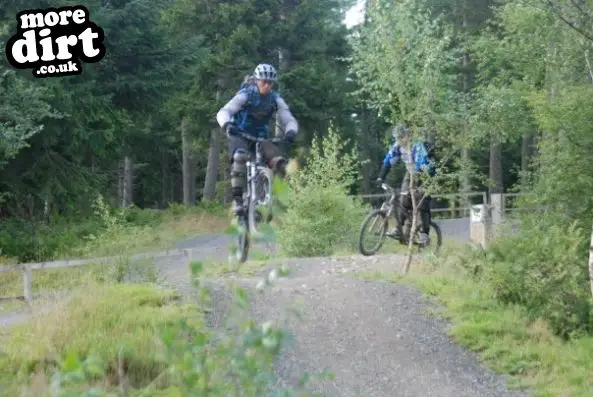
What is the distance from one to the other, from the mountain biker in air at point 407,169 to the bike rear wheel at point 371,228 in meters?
0.12

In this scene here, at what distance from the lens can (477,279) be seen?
11.7 m

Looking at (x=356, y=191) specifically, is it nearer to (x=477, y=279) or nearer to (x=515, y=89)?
(x=515, y=89)

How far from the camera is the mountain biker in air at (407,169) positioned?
1246cm

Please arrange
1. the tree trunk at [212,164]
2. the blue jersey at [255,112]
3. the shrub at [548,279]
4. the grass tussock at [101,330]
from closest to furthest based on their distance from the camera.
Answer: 1. the grass tussock at [101,330]
2. the blue jersey at [255,112]
3. the shrub at [548,279]
4. the tree trunk at [212,164]

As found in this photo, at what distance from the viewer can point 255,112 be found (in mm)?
7691

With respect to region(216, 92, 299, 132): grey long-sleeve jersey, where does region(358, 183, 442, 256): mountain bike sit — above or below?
below

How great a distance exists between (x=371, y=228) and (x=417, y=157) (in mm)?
1464

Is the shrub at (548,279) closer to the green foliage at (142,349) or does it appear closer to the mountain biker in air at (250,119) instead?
the green foliage at (142,349)

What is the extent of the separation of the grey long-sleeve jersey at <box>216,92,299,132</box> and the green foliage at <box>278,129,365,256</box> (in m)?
6.79

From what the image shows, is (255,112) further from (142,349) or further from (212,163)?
(212,163)

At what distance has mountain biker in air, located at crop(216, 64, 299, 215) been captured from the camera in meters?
7.57

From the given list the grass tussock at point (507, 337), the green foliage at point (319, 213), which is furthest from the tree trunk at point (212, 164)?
the grass tussock at point (507, 337)

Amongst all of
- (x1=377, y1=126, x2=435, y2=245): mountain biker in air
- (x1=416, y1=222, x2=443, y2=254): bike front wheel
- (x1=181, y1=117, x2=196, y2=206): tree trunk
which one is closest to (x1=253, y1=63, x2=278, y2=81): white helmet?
(x1=377, y1=126, x2=435, y2=245): mountain biker in air

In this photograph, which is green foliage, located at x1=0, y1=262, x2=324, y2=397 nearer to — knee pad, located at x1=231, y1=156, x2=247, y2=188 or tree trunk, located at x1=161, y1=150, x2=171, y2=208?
knee pad, located at x1=231, y1=156, x2=247, y2=188
